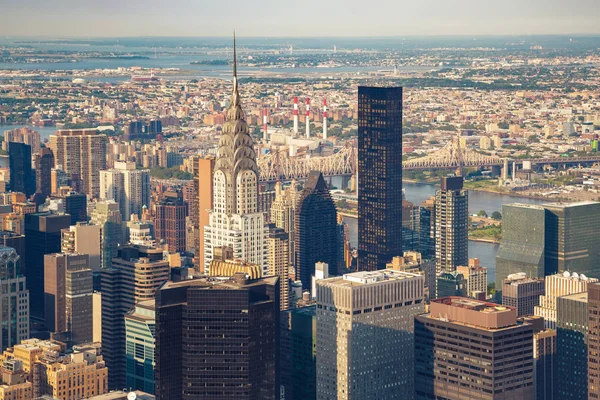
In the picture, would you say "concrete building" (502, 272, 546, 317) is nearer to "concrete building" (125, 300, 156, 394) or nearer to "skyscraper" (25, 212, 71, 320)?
"concrete building" (125, 300, 156, 394)

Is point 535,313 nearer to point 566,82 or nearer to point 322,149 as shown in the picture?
point 322,149

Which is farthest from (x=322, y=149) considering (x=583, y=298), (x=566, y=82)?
(x=583, y=298)

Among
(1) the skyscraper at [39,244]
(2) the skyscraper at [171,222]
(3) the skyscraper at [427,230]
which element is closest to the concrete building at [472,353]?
(1) the skyscraper at [39,244]

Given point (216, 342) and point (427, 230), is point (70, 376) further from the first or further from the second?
point (427, 230)

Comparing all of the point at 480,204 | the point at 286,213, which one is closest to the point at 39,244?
the point at 286,213

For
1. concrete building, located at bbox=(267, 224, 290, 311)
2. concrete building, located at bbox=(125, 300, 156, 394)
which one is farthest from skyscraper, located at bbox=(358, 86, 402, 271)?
concrete building, located at bbox=(125, 300, 156, 394)

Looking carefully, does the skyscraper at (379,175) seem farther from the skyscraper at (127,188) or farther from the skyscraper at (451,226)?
the skyscraper at (127,188)
